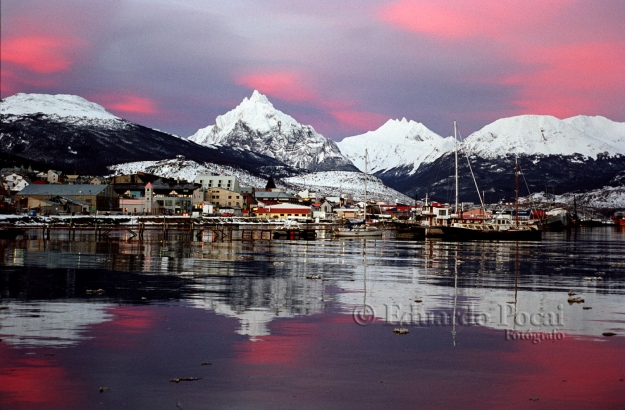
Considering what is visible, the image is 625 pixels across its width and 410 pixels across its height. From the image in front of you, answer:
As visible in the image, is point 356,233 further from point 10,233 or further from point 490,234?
point 10,233

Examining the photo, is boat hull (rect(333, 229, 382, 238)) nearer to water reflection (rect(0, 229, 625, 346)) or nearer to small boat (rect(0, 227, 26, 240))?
small boat (rect(0, 227, 26, 240))

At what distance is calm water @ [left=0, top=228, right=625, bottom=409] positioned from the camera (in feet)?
57.2

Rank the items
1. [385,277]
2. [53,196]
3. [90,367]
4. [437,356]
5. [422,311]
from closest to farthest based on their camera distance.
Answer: [90,367], [437,356], [422,311], [385,277], [53,196]

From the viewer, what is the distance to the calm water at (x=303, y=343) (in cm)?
1744

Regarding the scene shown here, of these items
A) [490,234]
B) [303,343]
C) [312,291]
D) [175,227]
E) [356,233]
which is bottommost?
[303,343]

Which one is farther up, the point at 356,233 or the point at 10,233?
the point at 356,233

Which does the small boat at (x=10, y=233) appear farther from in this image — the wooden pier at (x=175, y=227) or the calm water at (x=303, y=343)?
the calm water at (x=303, y=343)

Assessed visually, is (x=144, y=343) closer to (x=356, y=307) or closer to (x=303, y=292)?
(x=356, y=307)

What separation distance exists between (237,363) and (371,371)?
3.66 m

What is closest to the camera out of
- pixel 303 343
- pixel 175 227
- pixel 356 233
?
pixel 303 343

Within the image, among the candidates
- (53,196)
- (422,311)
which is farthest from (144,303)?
(53,196)

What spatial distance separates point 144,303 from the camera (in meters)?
31.8

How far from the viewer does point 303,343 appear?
917 inches

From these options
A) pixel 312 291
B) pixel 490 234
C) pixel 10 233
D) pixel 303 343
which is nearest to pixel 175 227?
pixel 10 233
